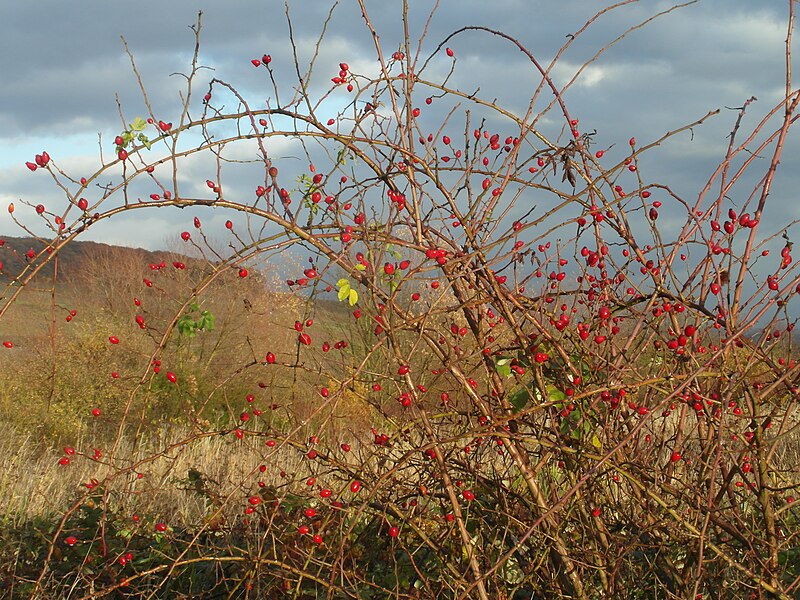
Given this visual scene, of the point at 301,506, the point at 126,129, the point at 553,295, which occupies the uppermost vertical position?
the point at 126,129

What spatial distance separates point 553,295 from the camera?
2625 millimetres

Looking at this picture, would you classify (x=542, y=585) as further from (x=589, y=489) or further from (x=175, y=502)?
(x=175, y=502)

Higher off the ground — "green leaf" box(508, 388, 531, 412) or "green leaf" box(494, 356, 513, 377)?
"green leaf" box(494, 356, 513, 377)

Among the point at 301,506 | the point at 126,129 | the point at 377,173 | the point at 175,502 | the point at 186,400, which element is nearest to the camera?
the point at 126,129

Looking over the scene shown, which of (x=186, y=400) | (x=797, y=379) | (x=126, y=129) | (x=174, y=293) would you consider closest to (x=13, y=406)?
(x=186, y=400)

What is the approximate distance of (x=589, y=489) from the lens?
2656 mm

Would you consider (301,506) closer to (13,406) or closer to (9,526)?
(9,526)

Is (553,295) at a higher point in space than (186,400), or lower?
higher

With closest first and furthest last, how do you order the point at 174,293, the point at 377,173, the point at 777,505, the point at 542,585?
1. the point at 377,173
2. the point at 542,585
3. the point at 777,505
4. the point at 174,293

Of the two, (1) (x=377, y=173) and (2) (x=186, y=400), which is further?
(2) (x=186, y=400)

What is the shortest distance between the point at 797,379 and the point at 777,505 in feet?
3.07

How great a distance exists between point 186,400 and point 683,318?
5.69m

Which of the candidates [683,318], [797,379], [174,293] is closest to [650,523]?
[797,379]

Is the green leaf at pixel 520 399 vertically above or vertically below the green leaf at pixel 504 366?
below
